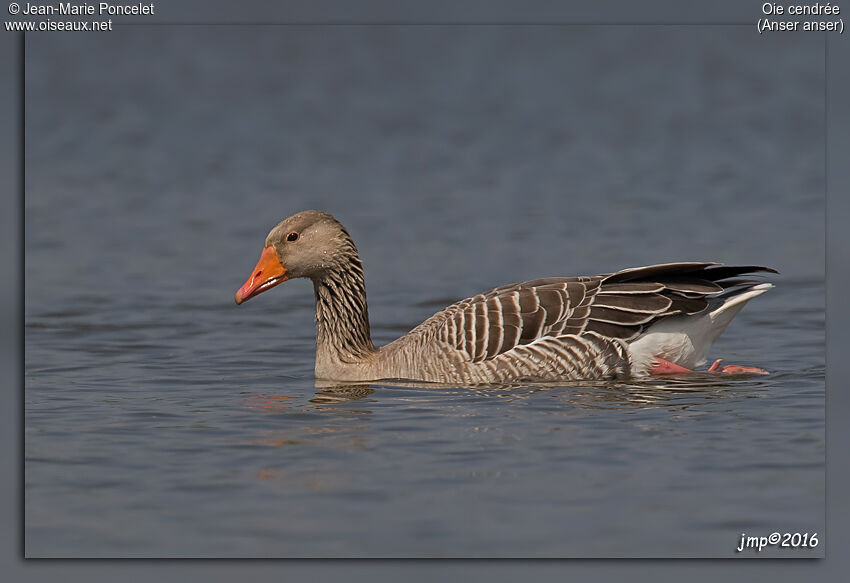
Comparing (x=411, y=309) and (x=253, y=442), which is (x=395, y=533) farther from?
(x=411, y=309)

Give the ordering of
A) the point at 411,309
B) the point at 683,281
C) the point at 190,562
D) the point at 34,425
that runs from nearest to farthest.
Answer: the point at 190,562 < the point at 34,425 < the point at 683,281 < the point at 411,309

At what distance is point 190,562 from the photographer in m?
8.52

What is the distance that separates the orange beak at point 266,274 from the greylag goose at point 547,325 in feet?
0.03

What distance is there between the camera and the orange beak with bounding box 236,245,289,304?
13.0 metres

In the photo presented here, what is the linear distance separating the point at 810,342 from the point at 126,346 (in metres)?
7.52

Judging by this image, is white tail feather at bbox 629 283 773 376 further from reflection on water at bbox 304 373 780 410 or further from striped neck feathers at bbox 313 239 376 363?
striped neck feathers at bbox 313 239 376 363

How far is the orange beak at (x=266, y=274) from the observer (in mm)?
12961

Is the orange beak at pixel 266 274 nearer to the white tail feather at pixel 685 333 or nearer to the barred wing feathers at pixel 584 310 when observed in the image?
the barred wing feathers at pixel 584 310

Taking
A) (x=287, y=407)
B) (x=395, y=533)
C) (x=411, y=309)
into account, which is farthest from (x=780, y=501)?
(x=411, y=309)

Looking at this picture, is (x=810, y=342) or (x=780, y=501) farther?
(x=810, y=342)

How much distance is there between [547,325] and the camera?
12758mm

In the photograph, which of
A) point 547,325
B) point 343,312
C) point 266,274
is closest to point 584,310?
point 547,325

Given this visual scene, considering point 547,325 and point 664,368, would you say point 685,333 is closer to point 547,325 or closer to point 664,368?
point 664,368

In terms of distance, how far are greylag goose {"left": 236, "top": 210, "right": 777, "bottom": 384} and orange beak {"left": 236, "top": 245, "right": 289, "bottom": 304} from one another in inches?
0.4
